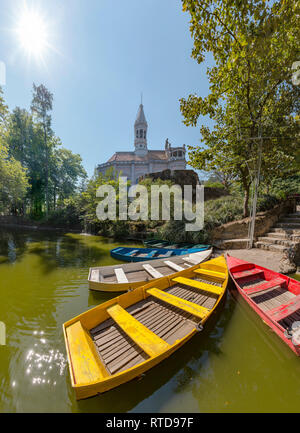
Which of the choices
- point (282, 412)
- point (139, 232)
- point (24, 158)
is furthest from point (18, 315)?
point (24, 158)

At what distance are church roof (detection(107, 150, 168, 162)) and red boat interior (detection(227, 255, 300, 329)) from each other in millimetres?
34844

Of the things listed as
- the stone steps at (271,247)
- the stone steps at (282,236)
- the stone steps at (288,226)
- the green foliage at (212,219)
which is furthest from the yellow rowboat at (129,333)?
the stone steps at (288,226)

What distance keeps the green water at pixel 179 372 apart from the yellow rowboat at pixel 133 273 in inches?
29.6

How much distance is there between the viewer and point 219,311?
3.53 metres

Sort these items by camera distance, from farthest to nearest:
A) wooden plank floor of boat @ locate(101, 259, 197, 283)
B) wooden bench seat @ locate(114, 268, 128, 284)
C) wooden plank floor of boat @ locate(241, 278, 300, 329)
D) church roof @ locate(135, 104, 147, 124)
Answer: church roof @ locate(135, 104, 147, 124)
wooden plank floor of boat @ locate(101, 259, 197, 283)
wooden bench seat @ locate(114, 268, 128, 284)
wooden plank floor of boat @ locate(241, 278, 300, 329)

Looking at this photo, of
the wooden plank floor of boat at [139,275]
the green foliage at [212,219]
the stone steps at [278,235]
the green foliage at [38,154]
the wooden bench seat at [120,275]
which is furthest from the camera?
the green foliage at [38,154]

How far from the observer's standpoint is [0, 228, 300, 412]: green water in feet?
6.00

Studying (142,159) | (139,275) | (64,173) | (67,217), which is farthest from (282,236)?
(142,159)

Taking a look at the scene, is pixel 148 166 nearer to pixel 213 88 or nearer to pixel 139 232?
pixel 139 232

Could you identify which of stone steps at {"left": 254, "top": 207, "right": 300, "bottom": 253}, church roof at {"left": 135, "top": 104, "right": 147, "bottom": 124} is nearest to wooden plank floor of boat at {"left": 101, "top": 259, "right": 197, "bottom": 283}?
stone steps at {"left": 254, "top": 207, "right": 300, "bottom": 253}

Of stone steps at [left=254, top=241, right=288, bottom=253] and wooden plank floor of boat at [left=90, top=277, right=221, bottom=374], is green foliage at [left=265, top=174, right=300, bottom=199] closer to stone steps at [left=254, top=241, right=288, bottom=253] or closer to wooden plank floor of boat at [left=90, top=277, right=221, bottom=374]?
stone steps at [left=254, top=241, right=288, bottom=253]

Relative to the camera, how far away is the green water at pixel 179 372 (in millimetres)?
1828

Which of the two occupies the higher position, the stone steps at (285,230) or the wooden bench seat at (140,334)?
the stone steps at (285,230)

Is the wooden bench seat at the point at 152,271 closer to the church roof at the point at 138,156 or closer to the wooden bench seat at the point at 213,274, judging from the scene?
the wooden bench seat at the point at 213,274
